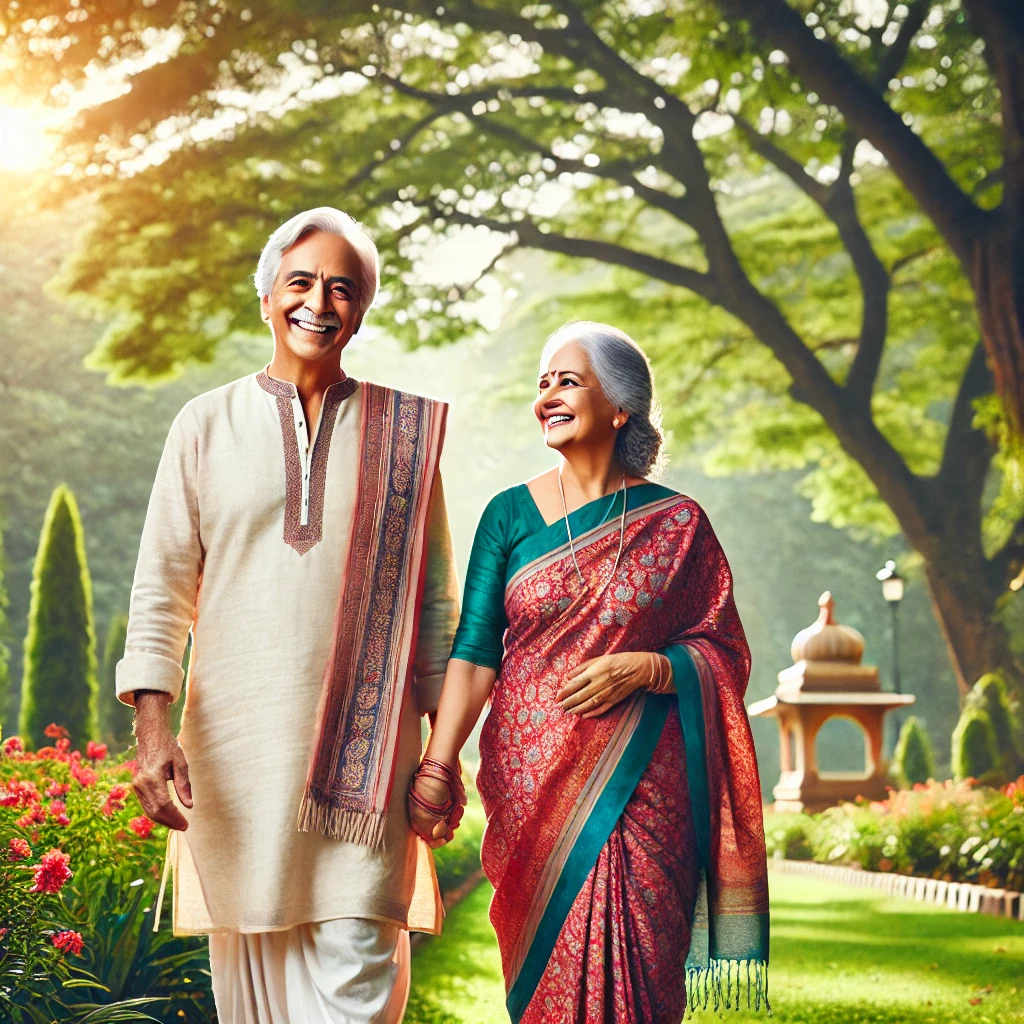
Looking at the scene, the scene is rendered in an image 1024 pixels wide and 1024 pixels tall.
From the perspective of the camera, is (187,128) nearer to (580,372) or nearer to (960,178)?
(960,178)

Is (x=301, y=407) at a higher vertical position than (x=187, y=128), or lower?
lower

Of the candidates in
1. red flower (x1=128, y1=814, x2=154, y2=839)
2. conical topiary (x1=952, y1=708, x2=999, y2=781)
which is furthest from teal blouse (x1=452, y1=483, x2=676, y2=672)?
conical topiary (x1=952, y1=708, x2=999, y2=781)

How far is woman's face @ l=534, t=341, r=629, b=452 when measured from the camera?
302 cm

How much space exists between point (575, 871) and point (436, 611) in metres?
0.67

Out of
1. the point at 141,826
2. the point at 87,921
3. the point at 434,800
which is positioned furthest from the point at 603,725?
the point at 87,921

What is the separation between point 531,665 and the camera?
9.75 feet

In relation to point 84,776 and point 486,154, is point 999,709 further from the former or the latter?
point 84,776

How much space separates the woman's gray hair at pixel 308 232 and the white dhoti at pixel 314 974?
53.9 inches

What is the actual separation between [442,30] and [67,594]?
5.92 metres

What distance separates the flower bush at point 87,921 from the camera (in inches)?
140

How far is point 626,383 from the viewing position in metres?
3.06

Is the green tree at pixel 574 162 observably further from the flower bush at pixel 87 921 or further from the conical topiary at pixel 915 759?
the flower bush at pixel 87 921

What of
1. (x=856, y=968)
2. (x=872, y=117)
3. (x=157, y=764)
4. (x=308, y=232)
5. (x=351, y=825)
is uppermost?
(x=872, y=117)

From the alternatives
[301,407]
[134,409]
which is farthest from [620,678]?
[134,409]
